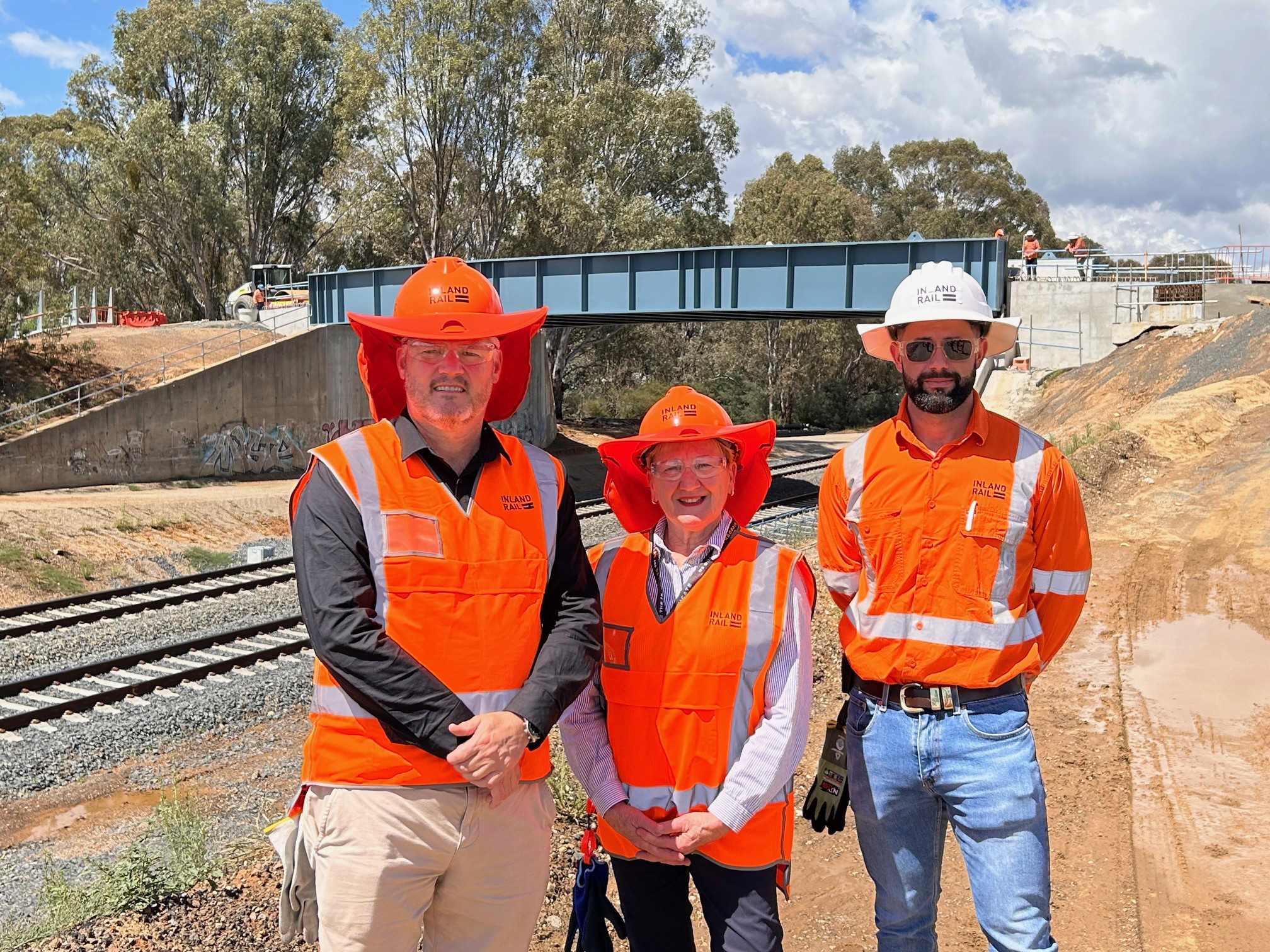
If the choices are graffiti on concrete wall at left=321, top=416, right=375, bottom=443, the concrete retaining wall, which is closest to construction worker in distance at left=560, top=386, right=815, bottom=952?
the concrete retaining wall

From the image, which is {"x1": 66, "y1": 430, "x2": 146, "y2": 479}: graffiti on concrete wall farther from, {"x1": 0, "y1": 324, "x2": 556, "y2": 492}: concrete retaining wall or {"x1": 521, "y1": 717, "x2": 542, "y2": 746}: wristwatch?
{"x1": 521, "y1": 717, "x2": 542, "y2": 746}: wristwatch

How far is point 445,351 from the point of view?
2.94m

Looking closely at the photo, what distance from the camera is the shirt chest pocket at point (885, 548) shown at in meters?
3.29

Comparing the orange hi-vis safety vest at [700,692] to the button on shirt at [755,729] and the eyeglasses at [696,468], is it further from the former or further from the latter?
the eyeglasses at [696,468]

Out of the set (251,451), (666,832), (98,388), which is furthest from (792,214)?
(666,832)

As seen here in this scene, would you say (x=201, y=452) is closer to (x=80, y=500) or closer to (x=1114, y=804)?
(x=80, y=500)

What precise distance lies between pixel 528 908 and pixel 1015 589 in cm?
176

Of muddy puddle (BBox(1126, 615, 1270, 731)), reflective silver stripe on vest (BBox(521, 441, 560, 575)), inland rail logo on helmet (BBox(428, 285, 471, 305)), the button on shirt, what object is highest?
inland rail logo on helmet (BBox(428, 285, 471, 305))

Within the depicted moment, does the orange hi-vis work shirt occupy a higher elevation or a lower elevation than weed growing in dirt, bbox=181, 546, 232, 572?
higher

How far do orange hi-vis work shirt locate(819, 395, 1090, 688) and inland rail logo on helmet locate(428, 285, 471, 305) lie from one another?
1.40 m

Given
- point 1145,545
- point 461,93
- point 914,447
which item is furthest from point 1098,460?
point 461,93

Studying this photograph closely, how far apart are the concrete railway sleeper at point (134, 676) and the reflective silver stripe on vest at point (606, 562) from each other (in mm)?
7438

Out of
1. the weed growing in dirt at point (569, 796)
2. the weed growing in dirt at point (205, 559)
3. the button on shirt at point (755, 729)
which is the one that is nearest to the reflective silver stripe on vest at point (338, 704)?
the button on shirt at point (755, 729)

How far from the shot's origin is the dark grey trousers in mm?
2961
